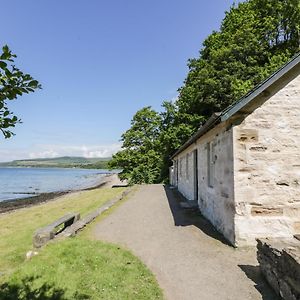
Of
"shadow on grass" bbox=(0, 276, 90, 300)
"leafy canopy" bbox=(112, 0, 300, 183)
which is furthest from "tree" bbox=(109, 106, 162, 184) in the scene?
"shadow on grass" bbox=(0, 276, 90, 300)

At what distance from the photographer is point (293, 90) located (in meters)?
7.72

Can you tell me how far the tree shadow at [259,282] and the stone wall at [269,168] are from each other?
1241mm

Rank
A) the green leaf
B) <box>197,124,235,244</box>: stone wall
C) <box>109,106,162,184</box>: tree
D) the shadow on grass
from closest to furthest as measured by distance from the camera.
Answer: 1. the green leaf
2. the shadow on grass
3. <box>197,124,235,244</box>: stone wall
4. <box>109,106,162,184</box>: tree

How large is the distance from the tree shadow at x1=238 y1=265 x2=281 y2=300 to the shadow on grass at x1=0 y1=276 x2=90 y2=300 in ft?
9.37

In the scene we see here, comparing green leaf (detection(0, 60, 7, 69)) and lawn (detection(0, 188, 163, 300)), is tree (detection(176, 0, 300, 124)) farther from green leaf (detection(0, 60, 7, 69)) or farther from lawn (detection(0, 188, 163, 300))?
green leaf (detection(0, 60, 7, 69))

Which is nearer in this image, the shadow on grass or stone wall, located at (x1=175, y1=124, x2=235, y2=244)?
the shadow on grass

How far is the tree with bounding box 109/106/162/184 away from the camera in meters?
35.8

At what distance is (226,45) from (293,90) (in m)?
22.3

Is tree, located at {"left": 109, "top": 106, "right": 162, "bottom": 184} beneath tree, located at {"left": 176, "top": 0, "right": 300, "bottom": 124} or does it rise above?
beneath

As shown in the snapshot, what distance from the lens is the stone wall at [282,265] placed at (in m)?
4.16

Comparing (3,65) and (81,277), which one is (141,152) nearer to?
(81,277)

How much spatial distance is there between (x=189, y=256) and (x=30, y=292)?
11.2 ft

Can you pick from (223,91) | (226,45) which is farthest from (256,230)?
(226,45)

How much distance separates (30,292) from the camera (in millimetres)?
5367
